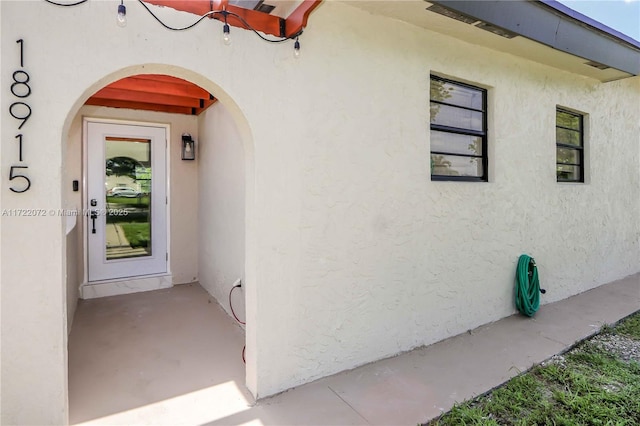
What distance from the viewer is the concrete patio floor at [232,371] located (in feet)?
9.47

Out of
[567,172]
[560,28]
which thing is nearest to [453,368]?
[560,28]

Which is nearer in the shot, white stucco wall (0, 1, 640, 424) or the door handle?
white stucco wall (0, 1, 640, 424)

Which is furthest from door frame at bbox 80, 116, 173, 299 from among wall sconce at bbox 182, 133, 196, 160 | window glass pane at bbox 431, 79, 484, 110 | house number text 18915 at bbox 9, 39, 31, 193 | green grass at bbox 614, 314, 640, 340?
green grass at bbox 614, 314, 640, 340

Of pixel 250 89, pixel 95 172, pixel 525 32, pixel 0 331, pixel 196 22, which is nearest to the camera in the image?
pixel 0 331

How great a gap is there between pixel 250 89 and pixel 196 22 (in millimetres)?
619

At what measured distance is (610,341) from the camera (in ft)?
14.3

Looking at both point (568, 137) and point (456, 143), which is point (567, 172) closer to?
point (568, 137)

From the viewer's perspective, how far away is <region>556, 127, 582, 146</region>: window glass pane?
5.93 m

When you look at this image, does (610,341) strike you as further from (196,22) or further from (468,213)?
(196,22)

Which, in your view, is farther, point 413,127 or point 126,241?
point 126,241

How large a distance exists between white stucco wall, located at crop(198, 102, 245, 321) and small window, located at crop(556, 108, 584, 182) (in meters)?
5.29

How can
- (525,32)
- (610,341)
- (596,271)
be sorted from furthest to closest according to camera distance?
1. (596,271)
2. (610,341)
3. (525,32)

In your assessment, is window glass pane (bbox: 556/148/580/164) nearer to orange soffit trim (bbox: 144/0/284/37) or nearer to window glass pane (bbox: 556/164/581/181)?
window glass pane (bbox: 556/164/581/181)

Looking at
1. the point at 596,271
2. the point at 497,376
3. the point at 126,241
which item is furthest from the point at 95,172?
the point at 596,271
